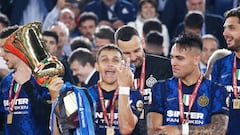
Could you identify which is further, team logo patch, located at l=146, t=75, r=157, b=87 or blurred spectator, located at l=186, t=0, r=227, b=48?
blurred spectator, located at l=186, t=0, r=227, b=48

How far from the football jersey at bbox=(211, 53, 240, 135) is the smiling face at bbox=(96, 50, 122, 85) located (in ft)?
3.18

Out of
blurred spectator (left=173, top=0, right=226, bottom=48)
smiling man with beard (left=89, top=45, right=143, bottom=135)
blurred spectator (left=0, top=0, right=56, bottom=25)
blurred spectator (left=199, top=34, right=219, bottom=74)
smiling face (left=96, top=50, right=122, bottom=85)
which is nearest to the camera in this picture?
smiling man with beard (left=89, top=45, right=143, bottom=135)

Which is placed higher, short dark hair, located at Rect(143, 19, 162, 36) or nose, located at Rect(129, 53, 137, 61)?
short dark hair, located at Rect(143, 19, 162, 36)

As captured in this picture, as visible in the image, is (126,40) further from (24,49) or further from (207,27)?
(207,27)

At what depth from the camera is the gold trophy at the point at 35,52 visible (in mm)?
6887

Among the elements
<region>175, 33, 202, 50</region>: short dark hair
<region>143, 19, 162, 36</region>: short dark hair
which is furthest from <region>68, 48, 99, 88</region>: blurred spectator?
<region>175, 33, 202, 50</region>: short dark hair

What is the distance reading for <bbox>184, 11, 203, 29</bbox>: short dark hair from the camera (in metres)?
12.3

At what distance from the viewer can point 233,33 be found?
8.30 metres

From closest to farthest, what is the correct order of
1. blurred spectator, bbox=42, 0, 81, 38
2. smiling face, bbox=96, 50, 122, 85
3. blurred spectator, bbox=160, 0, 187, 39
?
smiling face, bbox=96, 50, 122, 85 → blurred spectator, bbox=42, 0, 81, 38 → blurred spectator, bbox=160, 0, 187, 39

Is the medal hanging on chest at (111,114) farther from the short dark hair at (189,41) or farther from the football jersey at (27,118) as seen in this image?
the short dark hair at (189,41)

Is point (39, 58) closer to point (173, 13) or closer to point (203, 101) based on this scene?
point (203, 101)

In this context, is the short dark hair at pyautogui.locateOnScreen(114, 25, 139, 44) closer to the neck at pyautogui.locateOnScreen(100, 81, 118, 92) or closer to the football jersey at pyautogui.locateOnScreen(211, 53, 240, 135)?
the neck at pyautogui.locateOnScreen(100, 81, 118, 92)

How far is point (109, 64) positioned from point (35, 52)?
4.28ft

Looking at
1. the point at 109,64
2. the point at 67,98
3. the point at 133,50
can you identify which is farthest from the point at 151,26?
the point at 67,98
